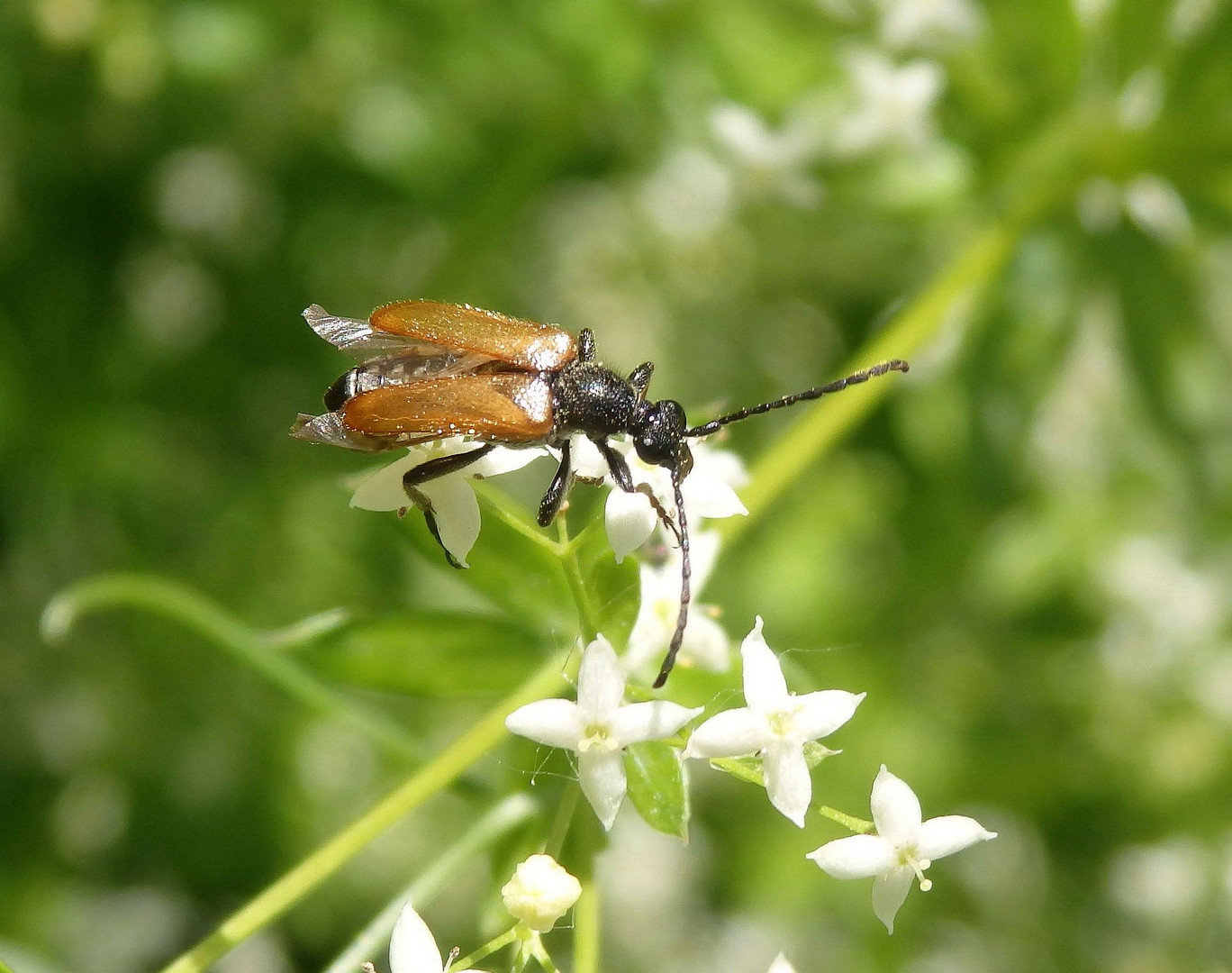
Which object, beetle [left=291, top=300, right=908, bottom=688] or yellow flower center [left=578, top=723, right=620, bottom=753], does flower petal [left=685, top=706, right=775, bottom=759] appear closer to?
yellow flower center [left=578, top=723, right=620, bottom=753]

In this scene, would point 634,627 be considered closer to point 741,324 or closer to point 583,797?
point 583,797

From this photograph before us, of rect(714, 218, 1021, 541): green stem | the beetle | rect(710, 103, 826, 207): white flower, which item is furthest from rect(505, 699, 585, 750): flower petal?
rect(710, 103, 826, 207): white flower

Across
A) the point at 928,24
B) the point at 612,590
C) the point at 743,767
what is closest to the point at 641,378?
the point at 612,590

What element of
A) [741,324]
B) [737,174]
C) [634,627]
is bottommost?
[741,324]

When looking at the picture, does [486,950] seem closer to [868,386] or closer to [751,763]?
[751,763]

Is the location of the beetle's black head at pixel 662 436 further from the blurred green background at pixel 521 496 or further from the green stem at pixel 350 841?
the blurred green background at pixel 521 496

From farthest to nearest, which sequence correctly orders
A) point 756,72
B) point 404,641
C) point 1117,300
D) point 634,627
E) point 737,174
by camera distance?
1. point 756,72
2. point 737,174
3. point 1117,300
4. point 404,641
5. point 634,627

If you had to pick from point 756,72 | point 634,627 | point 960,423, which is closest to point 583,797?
point 634,627
